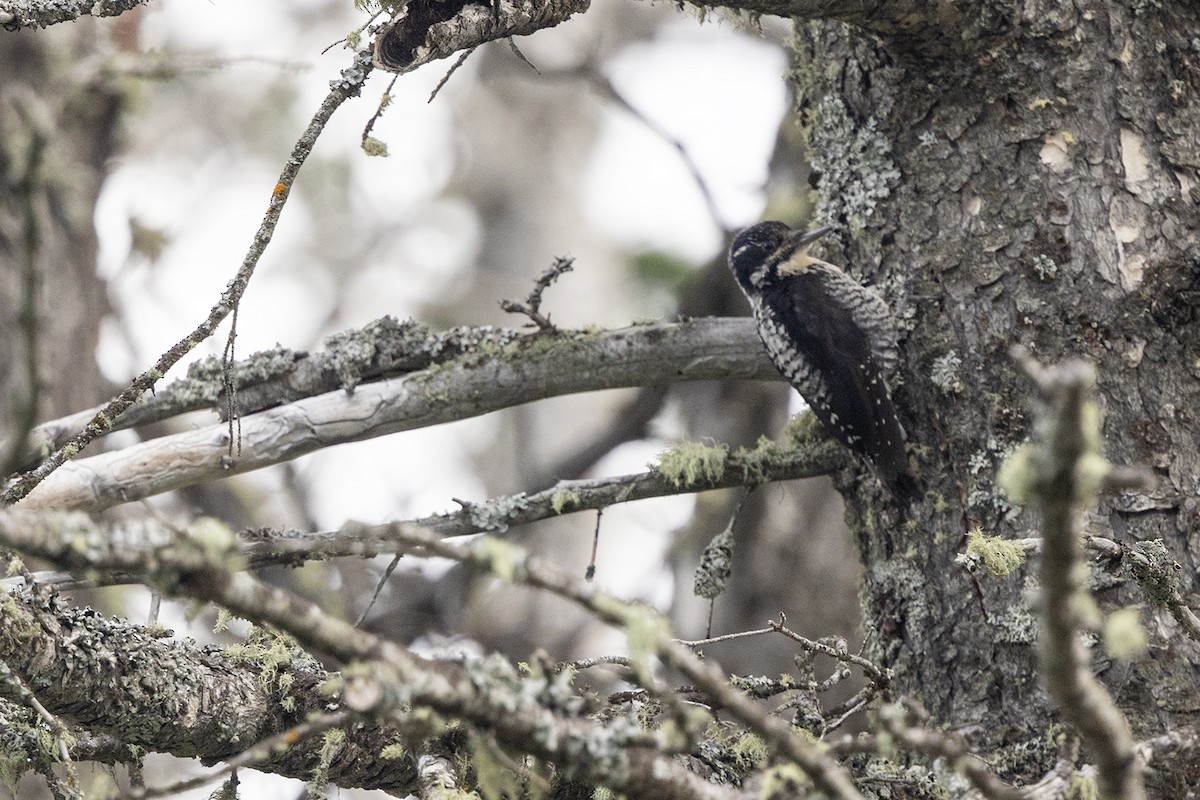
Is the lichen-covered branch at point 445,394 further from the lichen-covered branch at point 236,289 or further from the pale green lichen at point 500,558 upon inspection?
the pale green lichen at point 500,558

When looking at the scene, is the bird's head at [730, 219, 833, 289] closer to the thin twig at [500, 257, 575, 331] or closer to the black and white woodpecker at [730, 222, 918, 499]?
the black and white woodpecker at [730, 222, 918, 499]

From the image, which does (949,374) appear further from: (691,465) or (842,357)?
(842,357)

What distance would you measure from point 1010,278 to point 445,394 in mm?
1422

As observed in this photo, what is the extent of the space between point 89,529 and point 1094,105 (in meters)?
2.56

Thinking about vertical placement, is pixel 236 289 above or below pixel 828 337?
below

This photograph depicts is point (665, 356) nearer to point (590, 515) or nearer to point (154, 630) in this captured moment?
point (154, 630)

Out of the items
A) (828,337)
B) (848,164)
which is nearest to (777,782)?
(848,164)

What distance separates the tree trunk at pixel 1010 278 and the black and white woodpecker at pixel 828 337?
9 centimetres

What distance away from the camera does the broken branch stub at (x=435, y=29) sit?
2.08 m

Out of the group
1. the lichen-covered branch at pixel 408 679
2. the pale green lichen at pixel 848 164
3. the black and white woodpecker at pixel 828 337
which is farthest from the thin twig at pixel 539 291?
the lichen-covered branch at pixel 408 679

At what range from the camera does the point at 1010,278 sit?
2.81 m

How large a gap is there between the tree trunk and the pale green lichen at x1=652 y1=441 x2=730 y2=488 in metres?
0.42

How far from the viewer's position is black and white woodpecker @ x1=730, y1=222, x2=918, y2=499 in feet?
9.78

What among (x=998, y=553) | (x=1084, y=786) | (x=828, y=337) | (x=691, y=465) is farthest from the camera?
(x=828, y=337)
